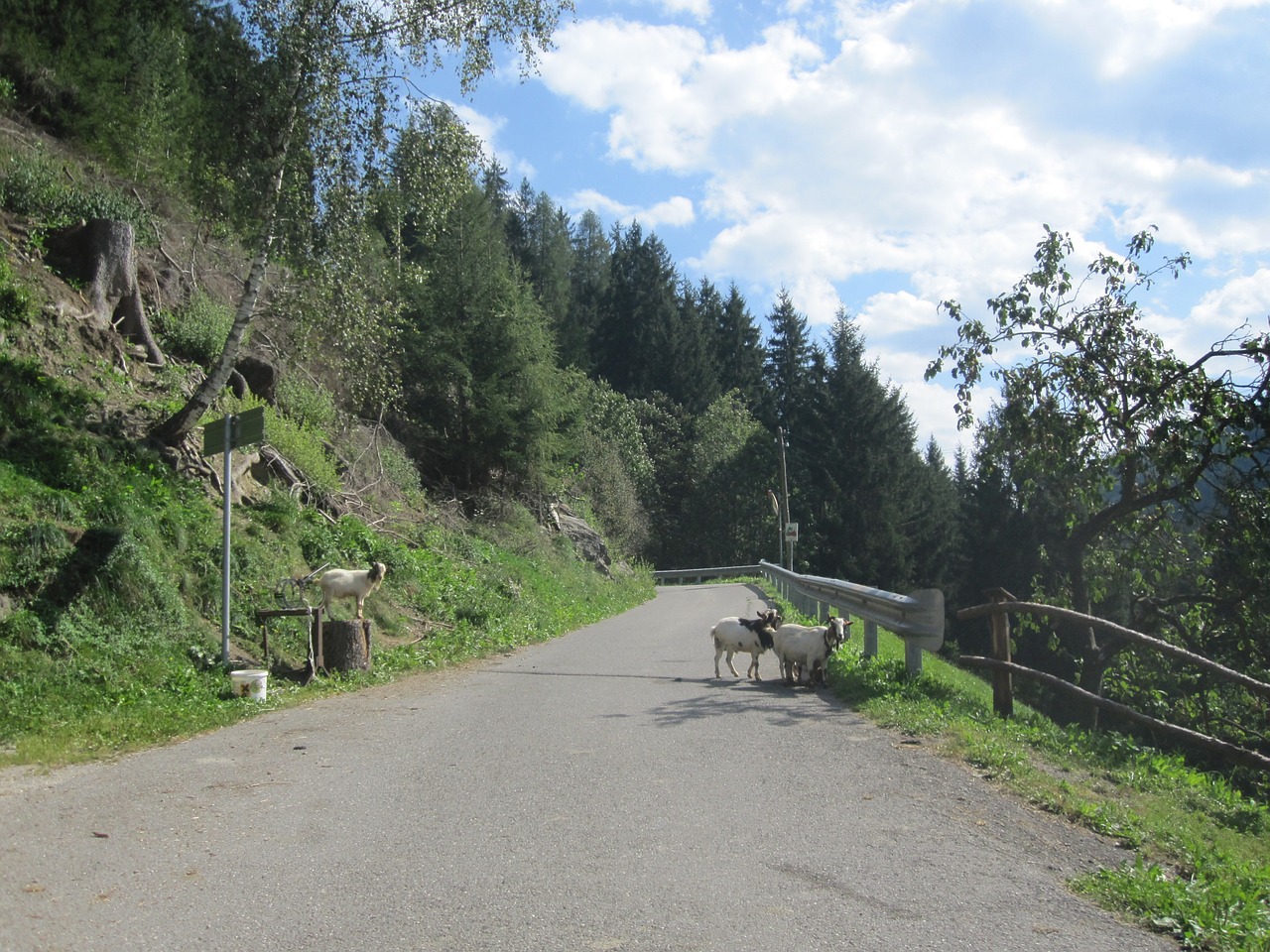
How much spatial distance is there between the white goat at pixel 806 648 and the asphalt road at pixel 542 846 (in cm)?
207

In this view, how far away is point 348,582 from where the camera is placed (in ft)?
42.7

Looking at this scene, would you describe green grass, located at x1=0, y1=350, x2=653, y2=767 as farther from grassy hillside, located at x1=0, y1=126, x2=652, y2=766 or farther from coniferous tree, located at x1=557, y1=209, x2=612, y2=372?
coniferous tree, located at x1=557, y1=209, x2=612, y2=372

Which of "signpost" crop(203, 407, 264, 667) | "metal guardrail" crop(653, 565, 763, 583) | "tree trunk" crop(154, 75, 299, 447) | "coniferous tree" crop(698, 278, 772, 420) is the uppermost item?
"coniferous tree" crop(698, 278, 772, 420)

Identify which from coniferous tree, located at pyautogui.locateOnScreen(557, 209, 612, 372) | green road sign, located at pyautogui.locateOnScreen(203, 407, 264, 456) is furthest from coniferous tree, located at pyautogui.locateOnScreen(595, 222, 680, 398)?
green road sign, located at pyautogui.locateOnScreen(203, 407, 264, 456)

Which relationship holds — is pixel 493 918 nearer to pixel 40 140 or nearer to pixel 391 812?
pixel 391 812

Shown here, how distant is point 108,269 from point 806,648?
1279cm

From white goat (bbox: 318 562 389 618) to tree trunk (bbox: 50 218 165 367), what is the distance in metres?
6.02

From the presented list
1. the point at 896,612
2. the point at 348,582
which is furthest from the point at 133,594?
the point at 896,612

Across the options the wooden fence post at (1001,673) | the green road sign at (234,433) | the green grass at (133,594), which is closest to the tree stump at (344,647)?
the green grass at (133,594)

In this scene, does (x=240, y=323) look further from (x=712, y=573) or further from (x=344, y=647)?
(x=712, y=573)

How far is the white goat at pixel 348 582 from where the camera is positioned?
12922 mm

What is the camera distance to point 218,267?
878 inches

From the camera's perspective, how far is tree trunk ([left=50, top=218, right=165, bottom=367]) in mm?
16000

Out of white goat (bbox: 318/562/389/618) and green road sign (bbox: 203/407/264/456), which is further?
white goat (bbox: 318/562/389/618)
